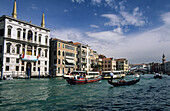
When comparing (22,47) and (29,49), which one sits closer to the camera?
(22,47)

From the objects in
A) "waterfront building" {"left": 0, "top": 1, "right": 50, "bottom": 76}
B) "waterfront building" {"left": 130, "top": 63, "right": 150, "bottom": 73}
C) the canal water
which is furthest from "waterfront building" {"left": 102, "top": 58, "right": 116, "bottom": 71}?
"waterfront building" {"left": 130, "top": 63, "right": 150, "bottom": 73}

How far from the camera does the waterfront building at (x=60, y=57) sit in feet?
161

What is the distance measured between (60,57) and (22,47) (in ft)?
43.6

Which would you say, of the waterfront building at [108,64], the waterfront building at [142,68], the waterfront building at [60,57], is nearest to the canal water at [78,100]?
the waterfront building at [60,57]

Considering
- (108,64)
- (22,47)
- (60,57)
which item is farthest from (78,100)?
(108,64)

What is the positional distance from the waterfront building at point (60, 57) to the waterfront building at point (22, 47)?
11.3 feet

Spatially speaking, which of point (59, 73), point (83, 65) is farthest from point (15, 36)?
point (83, 65)

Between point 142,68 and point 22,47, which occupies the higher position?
point 22,47

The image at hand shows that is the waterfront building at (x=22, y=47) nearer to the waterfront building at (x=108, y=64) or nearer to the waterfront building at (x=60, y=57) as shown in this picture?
the waterfront building at (x=60, y=57)

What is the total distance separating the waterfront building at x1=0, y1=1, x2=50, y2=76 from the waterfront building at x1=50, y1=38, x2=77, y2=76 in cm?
345

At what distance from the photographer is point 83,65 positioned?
58.3 m

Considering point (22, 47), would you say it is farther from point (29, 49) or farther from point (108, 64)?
point (108, 64)

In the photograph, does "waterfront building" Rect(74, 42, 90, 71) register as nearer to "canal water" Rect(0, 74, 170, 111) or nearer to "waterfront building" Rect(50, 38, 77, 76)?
"waterfront building" Rect(50, 38, 77, 76)

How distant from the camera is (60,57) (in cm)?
4988
